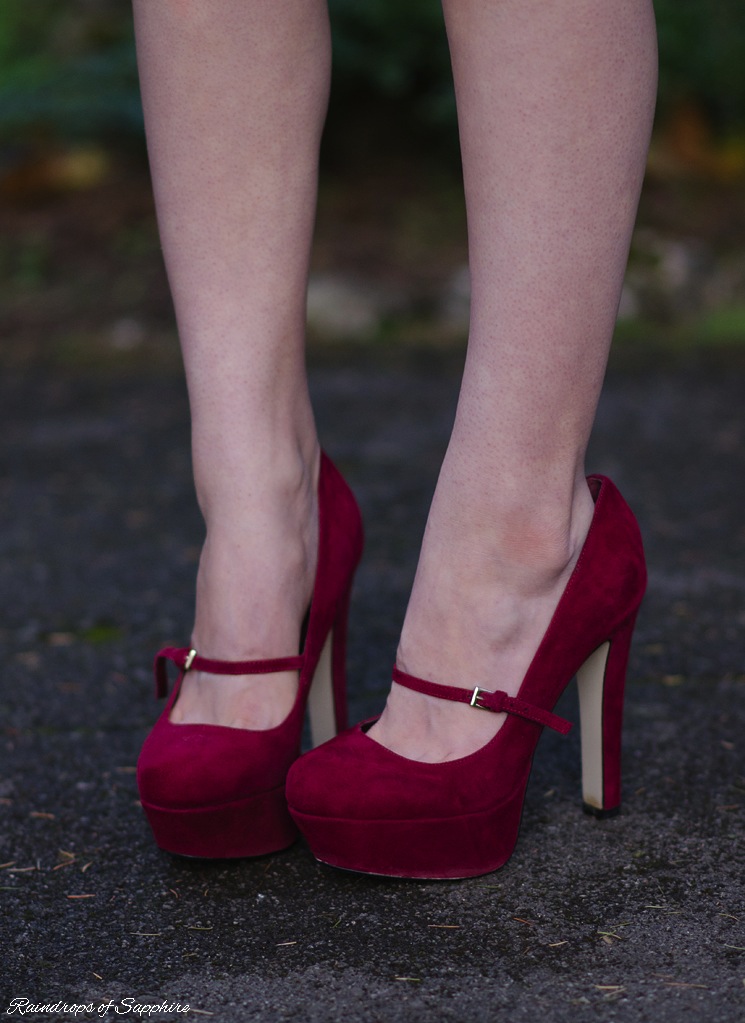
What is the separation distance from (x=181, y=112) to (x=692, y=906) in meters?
0.80

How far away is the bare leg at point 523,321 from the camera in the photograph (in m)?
0.87

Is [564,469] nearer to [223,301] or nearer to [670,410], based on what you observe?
[223,301]

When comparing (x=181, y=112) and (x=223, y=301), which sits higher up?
(x=181, y=112)

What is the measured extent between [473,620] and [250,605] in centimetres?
21

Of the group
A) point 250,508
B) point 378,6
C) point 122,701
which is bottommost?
point 122,701

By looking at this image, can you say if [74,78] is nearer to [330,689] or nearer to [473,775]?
[330,689]

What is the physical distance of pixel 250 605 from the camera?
1.04m

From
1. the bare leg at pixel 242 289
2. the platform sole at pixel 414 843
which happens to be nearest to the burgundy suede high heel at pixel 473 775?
the platform sole at pixel 414 843

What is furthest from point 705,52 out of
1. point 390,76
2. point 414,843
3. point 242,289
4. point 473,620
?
point 414,843

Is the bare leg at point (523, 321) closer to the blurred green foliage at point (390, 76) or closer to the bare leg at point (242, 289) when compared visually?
the bare leg at point (242, 289)

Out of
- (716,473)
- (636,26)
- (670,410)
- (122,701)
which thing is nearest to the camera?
(636,26)

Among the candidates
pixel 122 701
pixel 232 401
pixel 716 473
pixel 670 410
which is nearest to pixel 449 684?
pixel 232 401

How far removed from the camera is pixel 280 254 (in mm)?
1060

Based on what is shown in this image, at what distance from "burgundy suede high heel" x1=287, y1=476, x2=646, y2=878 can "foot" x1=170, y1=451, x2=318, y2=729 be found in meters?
0.09
